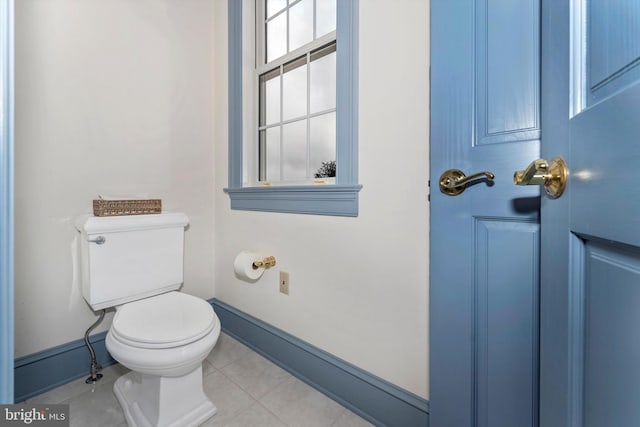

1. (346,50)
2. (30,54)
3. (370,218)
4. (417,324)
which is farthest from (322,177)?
(30,54)

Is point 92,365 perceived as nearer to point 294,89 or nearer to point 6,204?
point 6,204

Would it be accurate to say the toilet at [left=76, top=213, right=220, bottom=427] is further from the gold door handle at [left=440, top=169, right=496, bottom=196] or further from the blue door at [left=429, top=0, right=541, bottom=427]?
the gold door handle at [left=440, top=169, right=496, bottom=196]

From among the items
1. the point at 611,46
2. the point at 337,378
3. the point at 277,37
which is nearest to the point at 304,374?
the point at 337,378

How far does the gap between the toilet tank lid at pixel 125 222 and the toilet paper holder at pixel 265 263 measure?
1.59 feet

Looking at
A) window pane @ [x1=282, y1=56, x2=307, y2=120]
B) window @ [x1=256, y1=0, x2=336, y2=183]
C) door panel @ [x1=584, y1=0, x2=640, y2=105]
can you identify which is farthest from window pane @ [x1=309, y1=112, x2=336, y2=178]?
door panel @ [x1=584, y1=0, x2=640, y2=105]

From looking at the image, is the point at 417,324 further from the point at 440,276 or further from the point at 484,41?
the point at 484,41

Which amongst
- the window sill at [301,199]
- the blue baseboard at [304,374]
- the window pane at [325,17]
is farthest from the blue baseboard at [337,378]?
the window pane at [325,17]

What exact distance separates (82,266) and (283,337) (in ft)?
3.52

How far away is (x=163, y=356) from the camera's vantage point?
3.11 feet

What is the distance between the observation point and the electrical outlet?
4.75ft


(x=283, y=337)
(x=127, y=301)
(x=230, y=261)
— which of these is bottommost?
(x=283, y=337)

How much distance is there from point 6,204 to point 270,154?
125 cm

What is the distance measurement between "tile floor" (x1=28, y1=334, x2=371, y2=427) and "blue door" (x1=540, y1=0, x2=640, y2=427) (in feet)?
2.99

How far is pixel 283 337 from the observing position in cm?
146
